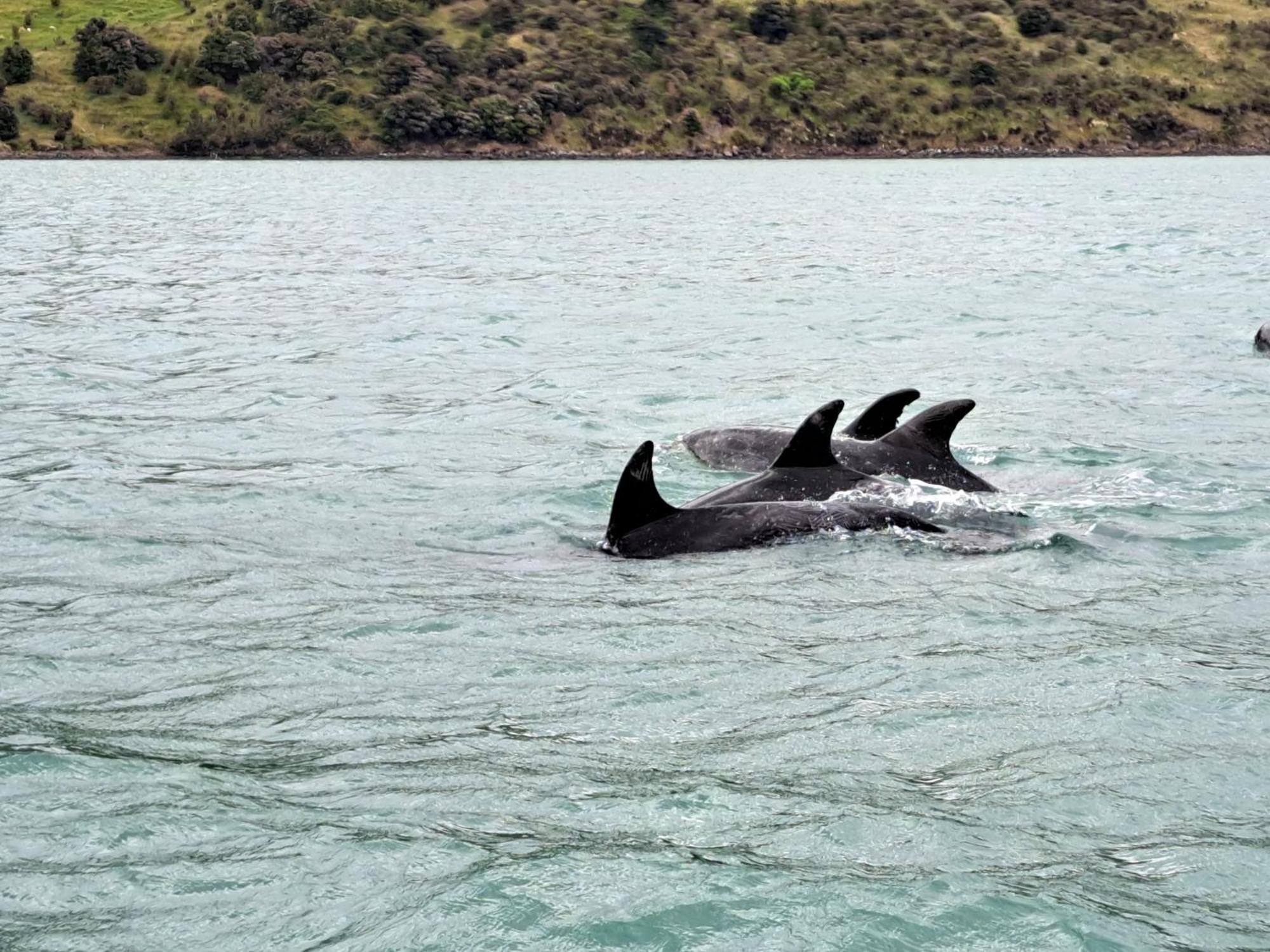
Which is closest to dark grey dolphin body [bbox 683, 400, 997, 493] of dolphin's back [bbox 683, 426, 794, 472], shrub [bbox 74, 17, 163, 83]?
dolphin's back [bbox 683, 426, 794, 472]

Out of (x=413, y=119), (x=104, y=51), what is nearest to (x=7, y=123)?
(x=104, y=51)

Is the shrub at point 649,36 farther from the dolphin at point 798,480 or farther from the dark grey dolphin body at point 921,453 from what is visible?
the dolphin at point 798,480

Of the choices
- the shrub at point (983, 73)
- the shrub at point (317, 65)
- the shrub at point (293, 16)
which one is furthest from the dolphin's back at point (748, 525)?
the shrub at point (983, 73)

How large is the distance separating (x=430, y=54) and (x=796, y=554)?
126496 millimetres

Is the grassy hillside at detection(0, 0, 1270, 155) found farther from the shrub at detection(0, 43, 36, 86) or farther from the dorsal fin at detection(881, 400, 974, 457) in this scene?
the dorsal fin at detection(881, 400, 974, 457)

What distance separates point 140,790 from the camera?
7.55 m

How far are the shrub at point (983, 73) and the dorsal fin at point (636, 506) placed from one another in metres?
134

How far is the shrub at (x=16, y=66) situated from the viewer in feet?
392

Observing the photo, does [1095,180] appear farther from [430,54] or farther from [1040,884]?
[1040,884]

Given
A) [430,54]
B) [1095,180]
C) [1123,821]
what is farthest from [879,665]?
A: [430,54]

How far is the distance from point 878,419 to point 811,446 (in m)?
1.96

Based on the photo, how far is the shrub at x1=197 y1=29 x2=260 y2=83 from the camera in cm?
12675

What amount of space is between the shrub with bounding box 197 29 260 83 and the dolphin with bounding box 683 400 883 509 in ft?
405

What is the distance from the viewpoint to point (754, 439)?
1616cm
